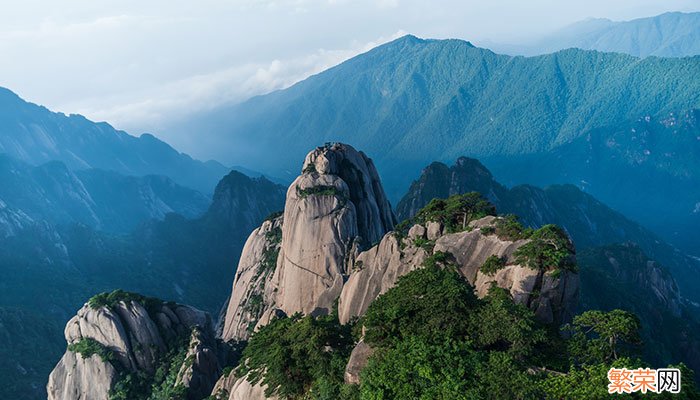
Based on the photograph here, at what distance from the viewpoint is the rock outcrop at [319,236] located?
53312 millimetres

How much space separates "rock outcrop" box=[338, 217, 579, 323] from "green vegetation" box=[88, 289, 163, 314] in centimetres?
1862

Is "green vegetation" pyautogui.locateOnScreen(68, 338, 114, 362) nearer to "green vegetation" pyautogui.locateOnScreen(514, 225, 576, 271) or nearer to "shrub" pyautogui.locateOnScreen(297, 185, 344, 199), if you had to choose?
"shrub" pyautogui.locateOnScreen(297, 185, 344, 199)

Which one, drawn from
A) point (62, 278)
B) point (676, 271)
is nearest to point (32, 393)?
point (62, 278)

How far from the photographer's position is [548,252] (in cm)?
2944

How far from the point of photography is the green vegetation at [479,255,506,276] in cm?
3209

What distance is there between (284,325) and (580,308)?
51.3m

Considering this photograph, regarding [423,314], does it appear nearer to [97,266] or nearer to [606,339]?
[606,339]

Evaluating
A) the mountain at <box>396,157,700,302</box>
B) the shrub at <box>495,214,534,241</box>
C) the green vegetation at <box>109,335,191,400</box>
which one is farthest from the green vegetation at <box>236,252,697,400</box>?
the mountain at <box>396,157,700,302</box>

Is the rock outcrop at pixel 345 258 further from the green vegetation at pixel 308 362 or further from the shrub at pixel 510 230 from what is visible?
the green vegetation at pixel 308 362

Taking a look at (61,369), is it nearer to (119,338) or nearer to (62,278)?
(119,338)

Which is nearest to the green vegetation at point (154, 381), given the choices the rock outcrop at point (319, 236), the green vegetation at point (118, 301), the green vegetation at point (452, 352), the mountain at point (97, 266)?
the green vegetation at point (118, 301)

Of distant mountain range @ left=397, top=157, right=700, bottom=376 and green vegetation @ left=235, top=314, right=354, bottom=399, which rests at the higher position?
distant mountain range @ left=397, top=157, right=700, bottom=376

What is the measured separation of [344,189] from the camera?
5666 cm

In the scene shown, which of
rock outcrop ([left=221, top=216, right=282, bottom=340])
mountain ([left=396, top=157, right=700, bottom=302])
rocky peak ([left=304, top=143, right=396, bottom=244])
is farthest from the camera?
mountain ([left=396, top=157, right=700, bottom=302])
